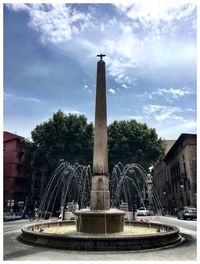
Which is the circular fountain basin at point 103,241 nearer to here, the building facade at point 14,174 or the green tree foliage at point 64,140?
the green tree foliage at point 64,140

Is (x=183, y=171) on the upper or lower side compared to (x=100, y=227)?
upper

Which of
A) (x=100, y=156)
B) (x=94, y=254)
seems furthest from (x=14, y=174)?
(x=94, y=254)

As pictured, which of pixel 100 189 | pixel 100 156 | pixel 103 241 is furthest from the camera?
pixel 100 156

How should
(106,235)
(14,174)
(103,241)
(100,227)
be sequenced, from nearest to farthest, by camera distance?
(103,241)
(106,235)
(100,227)
(14,174)

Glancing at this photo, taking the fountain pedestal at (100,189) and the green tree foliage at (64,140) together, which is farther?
the green tree foliage at (64,140)

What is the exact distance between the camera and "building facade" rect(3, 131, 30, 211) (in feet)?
155

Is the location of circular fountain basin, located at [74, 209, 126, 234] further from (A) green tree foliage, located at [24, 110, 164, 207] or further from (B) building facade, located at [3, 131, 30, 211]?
(B) building facade, located at [3, 131, 30, 211]

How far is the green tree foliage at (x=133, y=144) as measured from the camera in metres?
34.2

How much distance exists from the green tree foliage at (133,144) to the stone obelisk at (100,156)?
778 inches

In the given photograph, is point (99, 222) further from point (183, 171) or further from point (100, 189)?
point (183, 171)

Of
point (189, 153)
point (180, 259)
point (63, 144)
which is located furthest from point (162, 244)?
point (189, 153)

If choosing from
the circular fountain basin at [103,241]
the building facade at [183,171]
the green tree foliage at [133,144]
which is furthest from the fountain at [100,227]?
the building facade at [183,171]

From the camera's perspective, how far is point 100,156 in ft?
43.5

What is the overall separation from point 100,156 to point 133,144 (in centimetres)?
2225
